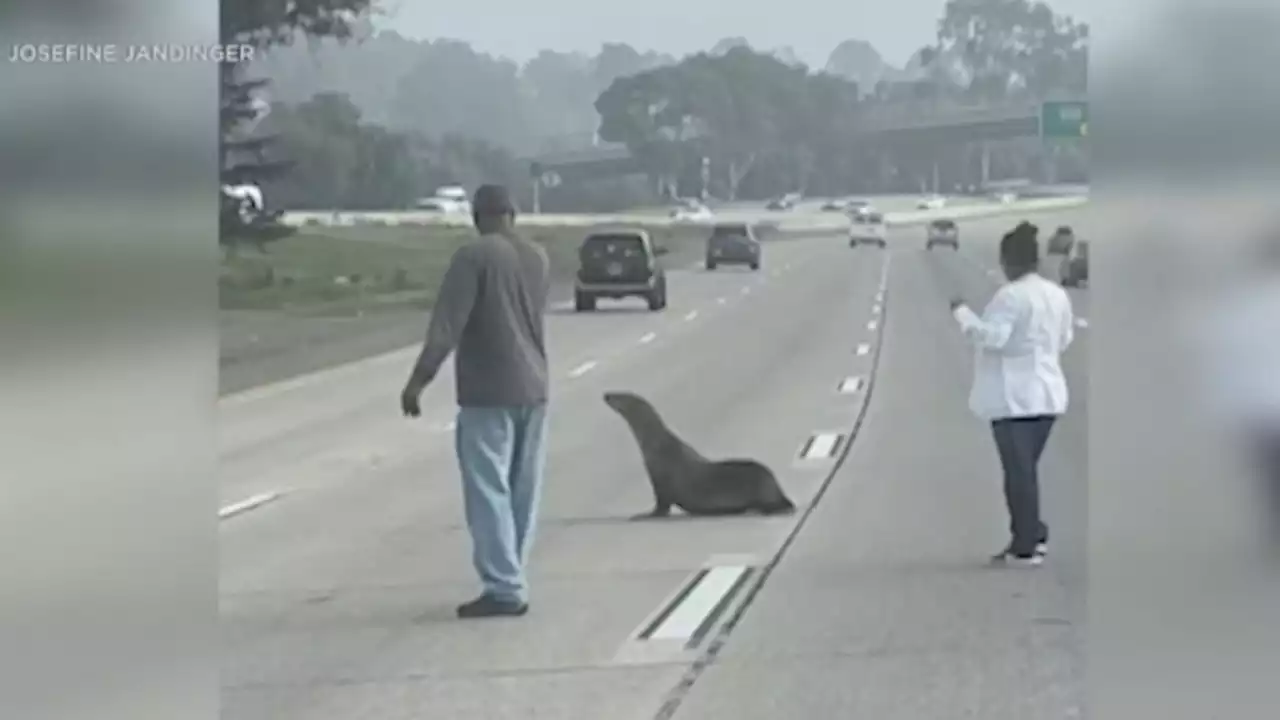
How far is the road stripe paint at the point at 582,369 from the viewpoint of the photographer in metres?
4.79

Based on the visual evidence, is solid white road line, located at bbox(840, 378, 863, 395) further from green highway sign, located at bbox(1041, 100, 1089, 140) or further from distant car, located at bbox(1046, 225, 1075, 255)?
green highway sign, located at bbox(1041, 100, 1089, 140)

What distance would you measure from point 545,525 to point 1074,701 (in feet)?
3.53

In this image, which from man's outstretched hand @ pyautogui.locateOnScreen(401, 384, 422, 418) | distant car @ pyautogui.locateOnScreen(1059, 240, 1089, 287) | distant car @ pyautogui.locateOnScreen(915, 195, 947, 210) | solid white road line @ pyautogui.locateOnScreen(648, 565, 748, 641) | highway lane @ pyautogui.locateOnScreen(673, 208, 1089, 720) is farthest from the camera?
distant car @ pyautogui.locateOnScreen(915, 195, 947, 210)

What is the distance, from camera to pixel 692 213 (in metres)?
4.98

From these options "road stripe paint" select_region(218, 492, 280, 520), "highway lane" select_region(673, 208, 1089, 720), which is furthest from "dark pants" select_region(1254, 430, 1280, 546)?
"road stripe paint" select_region(218, 492, 280, 520)

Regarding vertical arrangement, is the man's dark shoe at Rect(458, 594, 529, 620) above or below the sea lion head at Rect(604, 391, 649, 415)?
below

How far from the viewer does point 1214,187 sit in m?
4.43

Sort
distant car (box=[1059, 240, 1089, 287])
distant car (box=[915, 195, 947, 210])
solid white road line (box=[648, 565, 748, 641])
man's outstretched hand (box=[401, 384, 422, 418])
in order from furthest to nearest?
distant car (box=[915, 195, 947, 210])
solid white road line (box=[648, 565, 748, 641])
man's outstretched hand (box=[401, 384, 422, 418])
distant car (box=[1059, 240, 1089, 287])

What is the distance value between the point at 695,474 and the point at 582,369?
0.97ft

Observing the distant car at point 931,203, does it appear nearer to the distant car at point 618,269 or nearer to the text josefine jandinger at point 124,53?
the distant car at point 618,269

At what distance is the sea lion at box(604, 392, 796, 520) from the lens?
15.5 ft

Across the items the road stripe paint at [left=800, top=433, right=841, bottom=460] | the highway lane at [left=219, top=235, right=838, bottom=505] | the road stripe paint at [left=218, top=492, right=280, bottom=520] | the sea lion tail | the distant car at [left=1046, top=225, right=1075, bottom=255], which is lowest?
the sea lion tail

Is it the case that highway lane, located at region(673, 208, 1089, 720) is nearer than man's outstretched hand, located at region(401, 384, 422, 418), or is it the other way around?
highway lane, located at region(673, 208, 1089, 720)

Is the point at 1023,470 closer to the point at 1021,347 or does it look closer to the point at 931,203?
the point at 1021,347
